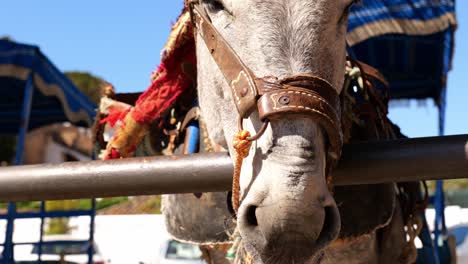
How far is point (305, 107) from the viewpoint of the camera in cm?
147

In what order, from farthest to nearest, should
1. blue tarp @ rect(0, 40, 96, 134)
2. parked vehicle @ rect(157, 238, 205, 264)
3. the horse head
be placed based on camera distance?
parked vehicle @ rect(157, 238, 205, 264)
blue tarp @ rect(0, 40, 96, 134)
the horse head

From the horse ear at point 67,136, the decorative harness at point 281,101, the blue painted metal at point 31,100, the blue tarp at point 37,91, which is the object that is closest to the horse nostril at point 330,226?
the decorative harness at point 281,101

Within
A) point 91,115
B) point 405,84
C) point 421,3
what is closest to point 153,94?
point 421,3

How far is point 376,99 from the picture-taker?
106 inches

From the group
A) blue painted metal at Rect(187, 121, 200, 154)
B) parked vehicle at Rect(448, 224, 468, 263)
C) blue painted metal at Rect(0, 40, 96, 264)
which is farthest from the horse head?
parked vehicle at Rect(448, 224, 468, 263)

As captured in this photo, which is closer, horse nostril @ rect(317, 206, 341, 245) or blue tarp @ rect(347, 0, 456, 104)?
horse nostril @ rect(317, 206, 341, 245)

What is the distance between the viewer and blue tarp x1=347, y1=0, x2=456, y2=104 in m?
4.51

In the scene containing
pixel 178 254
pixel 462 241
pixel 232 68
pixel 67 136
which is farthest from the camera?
pixel 67 136

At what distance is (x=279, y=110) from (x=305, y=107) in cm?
7

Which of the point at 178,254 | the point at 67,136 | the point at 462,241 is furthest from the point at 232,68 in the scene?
the point at 67,136

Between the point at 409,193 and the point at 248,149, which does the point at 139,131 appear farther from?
the point at 248,149

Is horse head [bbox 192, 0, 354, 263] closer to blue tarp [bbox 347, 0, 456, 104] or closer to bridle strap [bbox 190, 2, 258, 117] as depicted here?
bridle strap [bbox 190, 2, 258, 117]

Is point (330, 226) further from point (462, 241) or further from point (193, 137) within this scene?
point (462, 241)

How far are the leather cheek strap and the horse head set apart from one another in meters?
0.01
